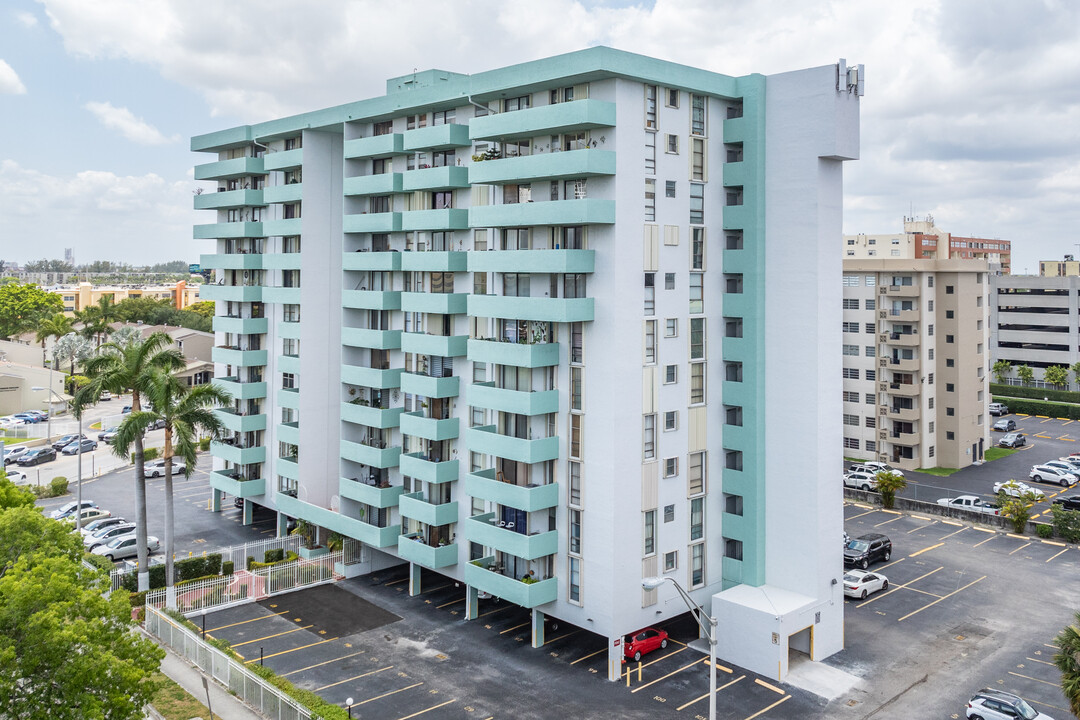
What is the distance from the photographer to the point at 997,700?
1371 inches

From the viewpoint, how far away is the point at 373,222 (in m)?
52.3

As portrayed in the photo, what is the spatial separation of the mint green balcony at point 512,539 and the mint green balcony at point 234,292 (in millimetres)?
29696

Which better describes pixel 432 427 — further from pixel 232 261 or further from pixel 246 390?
pixel 232 261

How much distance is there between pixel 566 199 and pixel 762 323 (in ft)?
41.4

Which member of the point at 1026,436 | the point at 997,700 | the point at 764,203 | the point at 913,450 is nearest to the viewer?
the point at 997,700

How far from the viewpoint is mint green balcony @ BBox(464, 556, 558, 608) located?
40.4 m

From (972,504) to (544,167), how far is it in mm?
50609

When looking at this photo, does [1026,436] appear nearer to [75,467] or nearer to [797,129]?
[797,129]

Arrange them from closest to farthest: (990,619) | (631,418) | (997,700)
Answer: (997,700) < (631,418) < (990,619)

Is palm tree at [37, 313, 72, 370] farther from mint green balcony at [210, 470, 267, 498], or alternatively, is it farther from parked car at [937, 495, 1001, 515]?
parked car at [937, 495, 1001, 515]

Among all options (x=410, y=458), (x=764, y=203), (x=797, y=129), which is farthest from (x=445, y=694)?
(x=797, y=129)

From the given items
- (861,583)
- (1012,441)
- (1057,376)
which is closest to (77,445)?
(861,583)

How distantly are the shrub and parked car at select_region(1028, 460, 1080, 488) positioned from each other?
92.1 metres

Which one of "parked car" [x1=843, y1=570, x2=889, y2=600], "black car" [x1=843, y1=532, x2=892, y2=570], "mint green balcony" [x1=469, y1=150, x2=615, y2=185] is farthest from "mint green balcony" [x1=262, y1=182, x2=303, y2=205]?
"black car" [x1=843, y1=532, x2=892, y2=570]
